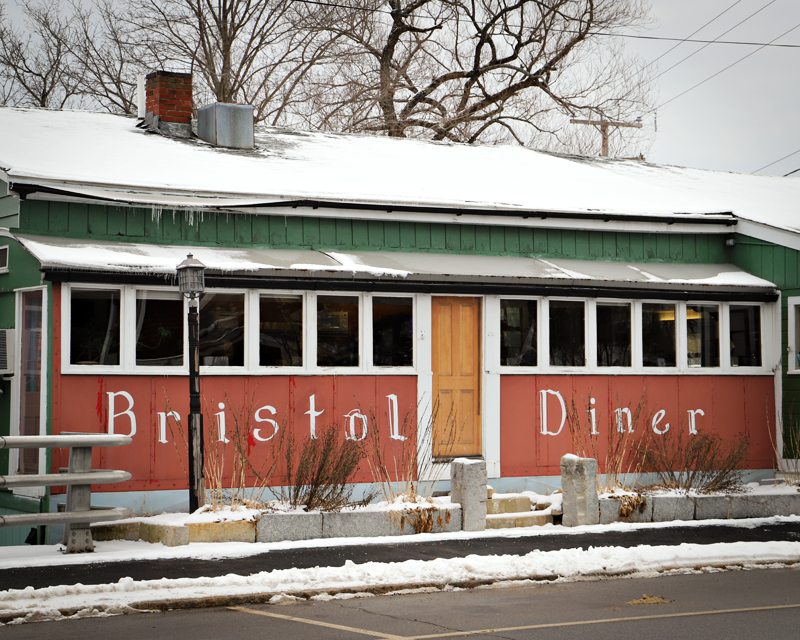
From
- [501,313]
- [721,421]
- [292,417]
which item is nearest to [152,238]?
[292,417]

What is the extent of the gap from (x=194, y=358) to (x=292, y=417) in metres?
1.71

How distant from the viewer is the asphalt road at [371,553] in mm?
7812

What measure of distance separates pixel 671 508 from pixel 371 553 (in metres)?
4.02

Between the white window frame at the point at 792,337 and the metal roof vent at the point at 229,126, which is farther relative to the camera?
the metal roof vent at the point at 229,126

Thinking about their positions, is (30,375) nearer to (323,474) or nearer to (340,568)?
(323,474)

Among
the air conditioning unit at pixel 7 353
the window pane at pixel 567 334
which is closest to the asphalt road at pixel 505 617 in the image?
the window pane at pixel 567 334

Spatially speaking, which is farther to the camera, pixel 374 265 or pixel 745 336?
pixel 745 336

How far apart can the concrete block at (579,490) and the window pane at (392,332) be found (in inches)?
94.6

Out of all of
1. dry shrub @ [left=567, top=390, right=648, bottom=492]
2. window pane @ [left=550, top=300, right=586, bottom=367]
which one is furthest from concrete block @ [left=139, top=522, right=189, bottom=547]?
window pane @ [left=550, top=300, right=586, bottom=367]

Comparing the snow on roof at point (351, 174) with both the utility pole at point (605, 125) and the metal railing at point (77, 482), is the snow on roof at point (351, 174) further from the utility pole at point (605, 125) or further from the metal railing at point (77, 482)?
the utility pole at point (605, 125)

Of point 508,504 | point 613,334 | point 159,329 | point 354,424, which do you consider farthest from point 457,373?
point 159,329

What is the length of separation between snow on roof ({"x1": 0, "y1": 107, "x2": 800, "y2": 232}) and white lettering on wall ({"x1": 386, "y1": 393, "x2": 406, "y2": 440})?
249 cm

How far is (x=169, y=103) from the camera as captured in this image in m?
14.8

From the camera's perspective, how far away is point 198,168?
1266cm
